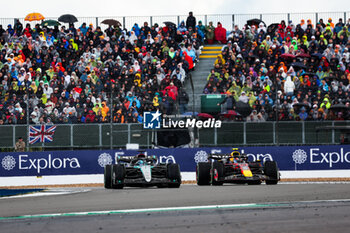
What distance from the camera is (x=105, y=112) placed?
70.9 feet

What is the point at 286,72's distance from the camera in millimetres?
25375

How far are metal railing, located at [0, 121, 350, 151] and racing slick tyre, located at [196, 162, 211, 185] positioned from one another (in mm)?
4021

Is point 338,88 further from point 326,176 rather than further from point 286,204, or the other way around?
point 286,204

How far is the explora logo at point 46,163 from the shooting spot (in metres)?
21.6

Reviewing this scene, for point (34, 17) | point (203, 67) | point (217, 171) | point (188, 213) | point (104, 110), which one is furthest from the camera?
point (34, 17)

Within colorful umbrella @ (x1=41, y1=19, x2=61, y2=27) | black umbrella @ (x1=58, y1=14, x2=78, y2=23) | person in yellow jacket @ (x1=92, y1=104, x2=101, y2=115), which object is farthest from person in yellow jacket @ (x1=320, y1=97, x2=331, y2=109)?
colorful umbrella @ (x1=41, y1=19, x2=61, y2=27)

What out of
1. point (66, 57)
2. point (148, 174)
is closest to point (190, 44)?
point (66, 57)

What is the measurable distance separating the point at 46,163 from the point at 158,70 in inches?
262

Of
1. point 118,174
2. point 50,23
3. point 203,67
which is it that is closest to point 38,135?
point 118,174

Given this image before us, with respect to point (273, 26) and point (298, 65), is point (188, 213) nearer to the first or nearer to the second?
point (298, 65)

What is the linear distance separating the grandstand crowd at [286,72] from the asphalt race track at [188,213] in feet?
26.5

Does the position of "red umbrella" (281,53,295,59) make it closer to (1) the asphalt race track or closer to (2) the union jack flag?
(2) the union jack flag

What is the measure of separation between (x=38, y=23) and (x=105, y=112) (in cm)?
1182

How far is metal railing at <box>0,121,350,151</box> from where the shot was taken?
21141 millimetres
